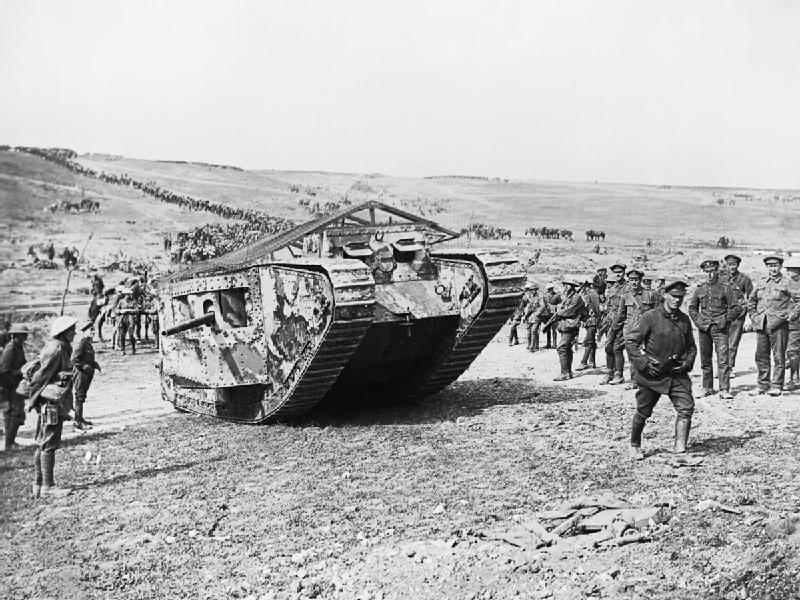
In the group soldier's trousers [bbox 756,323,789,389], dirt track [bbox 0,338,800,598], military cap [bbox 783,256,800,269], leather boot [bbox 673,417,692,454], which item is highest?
military cap [bbox 783,256,800,269]

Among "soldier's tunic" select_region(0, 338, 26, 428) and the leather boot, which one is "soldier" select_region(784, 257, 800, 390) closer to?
the leather boot

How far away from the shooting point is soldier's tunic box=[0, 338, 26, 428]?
11938 mm

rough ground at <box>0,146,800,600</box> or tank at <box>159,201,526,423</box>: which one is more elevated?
tank at <box>159,201,526,423</box>

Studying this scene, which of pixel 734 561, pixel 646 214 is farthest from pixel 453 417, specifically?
pixel 646 214

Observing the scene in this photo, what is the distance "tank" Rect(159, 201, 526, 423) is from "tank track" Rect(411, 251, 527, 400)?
0.05 feet

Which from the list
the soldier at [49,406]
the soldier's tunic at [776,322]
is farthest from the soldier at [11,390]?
the soldier's tunic at [776,322]

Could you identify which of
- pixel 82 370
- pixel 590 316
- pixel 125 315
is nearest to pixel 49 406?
pixel 82 370

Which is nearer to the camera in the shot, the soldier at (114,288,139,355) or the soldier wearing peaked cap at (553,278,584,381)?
the soldier wearing peaked cap at (553,278,584,381)

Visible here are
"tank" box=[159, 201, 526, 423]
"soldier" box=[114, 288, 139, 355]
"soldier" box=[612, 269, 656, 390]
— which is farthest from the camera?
"soldier" box=[114, 288, 139, 355]

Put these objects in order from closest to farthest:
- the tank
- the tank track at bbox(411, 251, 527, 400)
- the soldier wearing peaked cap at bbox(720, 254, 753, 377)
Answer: the tank
the tank track at bbox(411, 251, 527, 400)
the soldier wearing peaked cap at bbox(720, 254, 753, 377)

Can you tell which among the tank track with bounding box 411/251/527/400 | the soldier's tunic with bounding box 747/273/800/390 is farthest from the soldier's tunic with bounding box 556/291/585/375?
the tank track with bounding box 411/251/527/400

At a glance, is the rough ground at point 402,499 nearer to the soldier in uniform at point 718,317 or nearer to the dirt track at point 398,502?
the dirt track at point 398,502

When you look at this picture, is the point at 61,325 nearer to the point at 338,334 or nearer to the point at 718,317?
the point at 338,334

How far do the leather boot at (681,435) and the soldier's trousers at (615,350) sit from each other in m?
5.28
